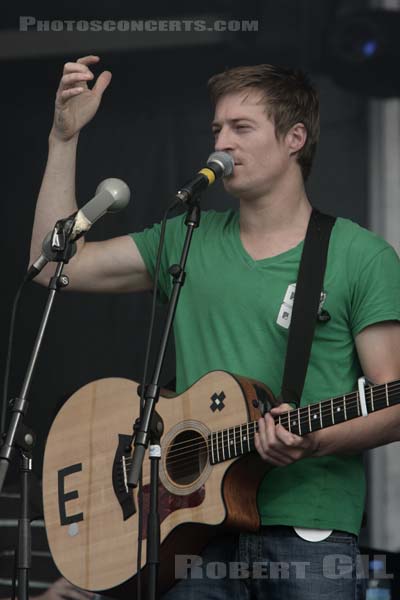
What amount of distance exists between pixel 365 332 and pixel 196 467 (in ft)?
1.95

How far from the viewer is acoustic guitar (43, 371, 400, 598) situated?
2811mm

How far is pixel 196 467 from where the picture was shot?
2943 mm

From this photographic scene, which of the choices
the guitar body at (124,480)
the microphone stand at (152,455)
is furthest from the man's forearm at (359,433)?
the microphone stand at (152,455)

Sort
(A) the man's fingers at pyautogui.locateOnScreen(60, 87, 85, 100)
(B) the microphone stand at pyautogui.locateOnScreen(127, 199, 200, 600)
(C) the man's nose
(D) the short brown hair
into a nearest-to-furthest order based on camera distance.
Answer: (B) the microphone stand at pyautogui.locateOnScreen(127, 199, 200, 600) < (A) the man's fingers at pyautogui.locateOnScreen(60, 87, 85, 100) < (C) the man's nose < (D) the short brown hair

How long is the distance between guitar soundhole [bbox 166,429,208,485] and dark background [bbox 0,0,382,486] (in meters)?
1.02

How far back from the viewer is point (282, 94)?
10.5 ft

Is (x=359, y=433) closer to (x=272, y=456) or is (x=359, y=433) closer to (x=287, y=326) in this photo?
(x=272, y=456)

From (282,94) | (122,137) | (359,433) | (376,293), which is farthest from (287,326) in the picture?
(122,137)

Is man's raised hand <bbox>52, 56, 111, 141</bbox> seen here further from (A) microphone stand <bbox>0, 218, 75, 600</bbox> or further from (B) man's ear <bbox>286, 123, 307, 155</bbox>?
(A) microphone stand <bbox>0, 218, 75, 600</bbox>

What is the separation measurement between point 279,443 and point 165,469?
0.42 metres

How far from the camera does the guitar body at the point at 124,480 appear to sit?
9.39 feet

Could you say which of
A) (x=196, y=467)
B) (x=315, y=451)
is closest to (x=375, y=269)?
(x=315, y=451)

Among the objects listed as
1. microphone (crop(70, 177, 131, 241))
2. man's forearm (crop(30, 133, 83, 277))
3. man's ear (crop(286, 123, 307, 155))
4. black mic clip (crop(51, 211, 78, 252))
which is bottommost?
black mic clip (crop(51, 211, 78, 252))

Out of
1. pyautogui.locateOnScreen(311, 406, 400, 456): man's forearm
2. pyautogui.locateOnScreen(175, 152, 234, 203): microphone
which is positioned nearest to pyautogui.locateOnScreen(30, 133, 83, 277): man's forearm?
pyautogui.locateOnScreen(175, 152, 234, 203): microphone
